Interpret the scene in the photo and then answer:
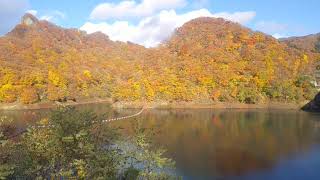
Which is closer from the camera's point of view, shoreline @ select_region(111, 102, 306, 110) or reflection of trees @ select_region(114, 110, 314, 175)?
reflection of trees @ select_region(114, 110, 314, 175)

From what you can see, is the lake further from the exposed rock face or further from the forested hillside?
the forested hillside

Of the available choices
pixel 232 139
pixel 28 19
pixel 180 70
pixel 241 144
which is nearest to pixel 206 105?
pixel 180 70

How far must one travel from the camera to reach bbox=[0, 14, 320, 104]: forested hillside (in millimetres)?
74000

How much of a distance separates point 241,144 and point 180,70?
48.5 meters

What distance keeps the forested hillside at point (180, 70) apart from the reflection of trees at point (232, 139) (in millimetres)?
15909

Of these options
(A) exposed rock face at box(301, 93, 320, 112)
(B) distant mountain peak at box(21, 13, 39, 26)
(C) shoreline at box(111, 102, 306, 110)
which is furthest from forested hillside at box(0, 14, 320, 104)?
(B) distant mountain peak at box(21, 13, 39, 26)

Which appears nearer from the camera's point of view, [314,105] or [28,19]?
[314,105]

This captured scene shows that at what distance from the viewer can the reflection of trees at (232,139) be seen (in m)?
28.5

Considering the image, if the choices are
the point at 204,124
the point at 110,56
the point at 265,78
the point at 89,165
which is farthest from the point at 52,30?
the point at 89,165

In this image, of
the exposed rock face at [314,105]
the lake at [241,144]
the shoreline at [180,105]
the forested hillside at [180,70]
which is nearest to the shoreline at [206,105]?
the shoreline at [180,105]

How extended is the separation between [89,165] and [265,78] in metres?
66.4

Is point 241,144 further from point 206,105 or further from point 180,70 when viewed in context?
point 180,70

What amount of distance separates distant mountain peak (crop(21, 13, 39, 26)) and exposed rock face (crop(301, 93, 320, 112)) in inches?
3699

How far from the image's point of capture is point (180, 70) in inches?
3265
